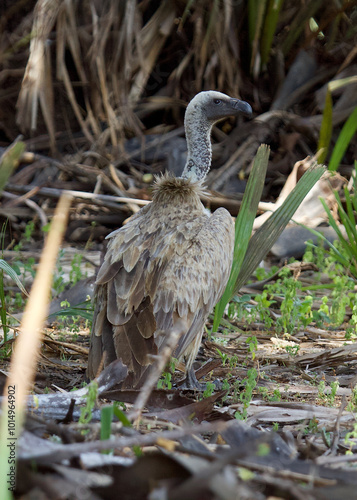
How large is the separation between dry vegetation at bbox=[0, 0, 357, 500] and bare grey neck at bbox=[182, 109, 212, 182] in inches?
41.6

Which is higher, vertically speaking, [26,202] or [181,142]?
[181,142]

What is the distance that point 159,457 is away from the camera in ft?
4.83

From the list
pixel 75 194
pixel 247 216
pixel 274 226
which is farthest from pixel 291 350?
pixel 75 194

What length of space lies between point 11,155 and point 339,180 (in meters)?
5.74

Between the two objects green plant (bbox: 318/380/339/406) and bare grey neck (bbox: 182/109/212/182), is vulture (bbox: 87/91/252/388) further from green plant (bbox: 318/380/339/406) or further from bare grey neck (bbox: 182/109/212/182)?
bare grey neck (bbox: 182/109/212/182)

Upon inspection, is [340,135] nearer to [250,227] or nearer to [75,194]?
[75,194]

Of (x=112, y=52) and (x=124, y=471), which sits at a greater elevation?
(x=112, y=52)

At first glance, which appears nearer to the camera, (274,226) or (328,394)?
(328,394)

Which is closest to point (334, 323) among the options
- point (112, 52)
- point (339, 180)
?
point (339, 180)

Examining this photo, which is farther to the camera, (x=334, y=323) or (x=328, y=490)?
(x=334, y=323)

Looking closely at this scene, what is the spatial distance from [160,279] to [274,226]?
3.50ft

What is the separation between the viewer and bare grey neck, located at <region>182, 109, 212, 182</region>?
5158 mm

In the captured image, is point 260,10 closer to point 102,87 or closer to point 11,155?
point 102,87

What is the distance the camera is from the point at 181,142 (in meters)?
8.43
